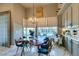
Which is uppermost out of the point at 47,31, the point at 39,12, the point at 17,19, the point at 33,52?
the point at 39,12

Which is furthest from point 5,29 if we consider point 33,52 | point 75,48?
point 75,48

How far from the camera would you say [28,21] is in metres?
3.36

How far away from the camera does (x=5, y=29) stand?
3.29 meters

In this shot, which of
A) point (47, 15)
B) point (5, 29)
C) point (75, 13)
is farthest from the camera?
point (75, 13)

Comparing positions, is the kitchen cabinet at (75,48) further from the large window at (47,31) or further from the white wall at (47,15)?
the white wall at (47,15)

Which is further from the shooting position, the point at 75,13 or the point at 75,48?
the point at 75,13

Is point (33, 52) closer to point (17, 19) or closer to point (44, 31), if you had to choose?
point (44, 31)

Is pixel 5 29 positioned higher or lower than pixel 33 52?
higher

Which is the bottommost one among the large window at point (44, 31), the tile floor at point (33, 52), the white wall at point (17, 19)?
the tile floor at point (33, 52)

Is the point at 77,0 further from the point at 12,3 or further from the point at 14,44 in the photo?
the point at 14,44

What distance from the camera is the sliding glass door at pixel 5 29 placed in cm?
322

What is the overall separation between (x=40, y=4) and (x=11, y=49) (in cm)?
112

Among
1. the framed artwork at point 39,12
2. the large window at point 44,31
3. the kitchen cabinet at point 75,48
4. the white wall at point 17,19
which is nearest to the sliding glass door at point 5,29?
the white wall at point 17,19

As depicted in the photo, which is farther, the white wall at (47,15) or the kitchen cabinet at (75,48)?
the white wall at (47,15)
